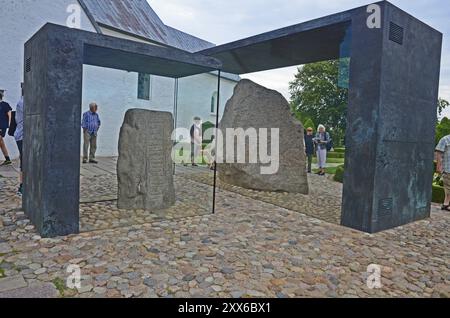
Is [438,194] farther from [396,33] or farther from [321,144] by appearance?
[396,33]

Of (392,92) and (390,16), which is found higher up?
(390,16)

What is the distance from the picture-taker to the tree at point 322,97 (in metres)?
30.5

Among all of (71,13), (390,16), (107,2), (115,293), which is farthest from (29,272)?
(107,2)

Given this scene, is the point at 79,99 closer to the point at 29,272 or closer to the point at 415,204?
the point at 29,272

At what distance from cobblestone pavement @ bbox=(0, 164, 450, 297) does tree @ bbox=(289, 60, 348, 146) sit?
25.0m

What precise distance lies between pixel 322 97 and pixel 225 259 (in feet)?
102

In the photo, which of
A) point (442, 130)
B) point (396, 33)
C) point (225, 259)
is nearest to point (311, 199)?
point (396, 33)

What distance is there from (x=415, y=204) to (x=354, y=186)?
4.82ft

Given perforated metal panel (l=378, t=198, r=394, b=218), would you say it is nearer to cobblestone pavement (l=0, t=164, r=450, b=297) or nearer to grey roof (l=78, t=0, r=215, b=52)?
cobblestone pavement (l=0, t=164, r=450, b=297)

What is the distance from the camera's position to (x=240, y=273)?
3344 millimetres

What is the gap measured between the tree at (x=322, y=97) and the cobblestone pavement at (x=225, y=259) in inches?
983

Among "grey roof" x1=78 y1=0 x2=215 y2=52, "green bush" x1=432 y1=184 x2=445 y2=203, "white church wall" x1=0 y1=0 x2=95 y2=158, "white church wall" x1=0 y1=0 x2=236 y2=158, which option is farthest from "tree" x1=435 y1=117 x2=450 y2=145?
"white church wall" x1=0 y1=0 x2=95 y2=158

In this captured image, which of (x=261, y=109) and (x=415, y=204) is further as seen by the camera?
(x=261, y=109)

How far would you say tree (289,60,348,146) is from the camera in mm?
30469
